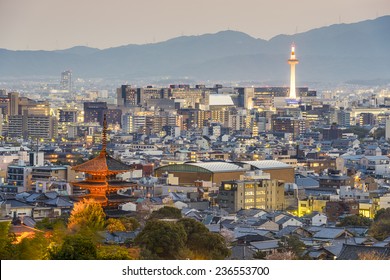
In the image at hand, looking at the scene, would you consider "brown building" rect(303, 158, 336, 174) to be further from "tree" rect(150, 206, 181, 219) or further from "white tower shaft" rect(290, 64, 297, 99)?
"white tower shaft" rect(290, 64, 297, 99)

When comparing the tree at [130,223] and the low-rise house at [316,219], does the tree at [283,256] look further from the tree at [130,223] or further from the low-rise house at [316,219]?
the low-rise house at [316,219]

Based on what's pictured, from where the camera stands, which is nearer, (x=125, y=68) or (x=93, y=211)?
(x=93, y=211)

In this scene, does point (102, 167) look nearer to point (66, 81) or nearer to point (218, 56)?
point (218, 56)

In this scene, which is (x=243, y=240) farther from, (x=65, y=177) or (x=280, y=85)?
(x=280, y=85)

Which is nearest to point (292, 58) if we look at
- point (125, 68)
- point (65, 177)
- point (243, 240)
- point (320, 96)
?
point (125, 68)

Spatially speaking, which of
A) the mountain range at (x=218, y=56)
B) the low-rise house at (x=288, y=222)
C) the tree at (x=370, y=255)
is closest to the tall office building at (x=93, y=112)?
the mountain range at (x=218, y=56)

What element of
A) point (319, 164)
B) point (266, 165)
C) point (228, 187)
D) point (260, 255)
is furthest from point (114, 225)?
point (319, 164)
